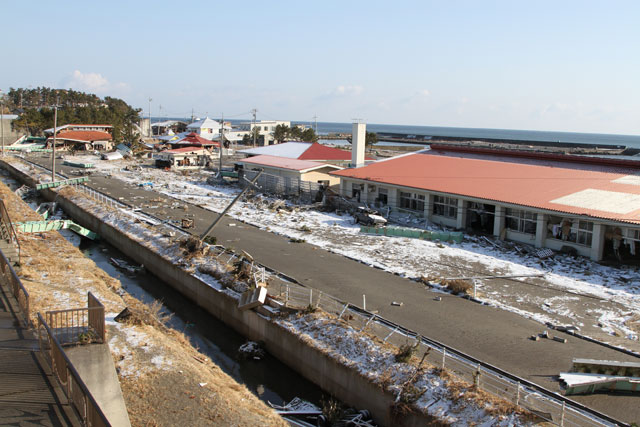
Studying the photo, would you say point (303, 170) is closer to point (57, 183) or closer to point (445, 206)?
point (445, 206)

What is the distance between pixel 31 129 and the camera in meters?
88.4

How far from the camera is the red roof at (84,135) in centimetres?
6956

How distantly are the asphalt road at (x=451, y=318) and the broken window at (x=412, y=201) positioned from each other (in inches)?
337

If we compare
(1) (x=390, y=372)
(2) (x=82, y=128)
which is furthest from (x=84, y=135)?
(1) (x=390, y=372)

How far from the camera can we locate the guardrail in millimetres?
10297

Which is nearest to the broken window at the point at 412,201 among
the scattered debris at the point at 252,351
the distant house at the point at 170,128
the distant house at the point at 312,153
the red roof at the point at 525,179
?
the red roof at the point at 525,179

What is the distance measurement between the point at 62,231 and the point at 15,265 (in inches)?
511

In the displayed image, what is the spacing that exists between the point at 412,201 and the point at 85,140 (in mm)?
55351

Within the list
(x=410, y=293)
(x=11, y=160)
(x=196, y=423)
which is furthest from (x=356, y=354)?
(x=11, y=160)

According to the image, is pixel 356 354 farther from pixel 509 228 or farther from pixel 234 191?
pixel 234 191

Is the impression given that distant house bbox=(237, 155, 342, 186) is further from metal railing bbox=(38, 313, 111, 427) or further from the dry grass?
metal railing bbox=(38, 313, 111, 427)

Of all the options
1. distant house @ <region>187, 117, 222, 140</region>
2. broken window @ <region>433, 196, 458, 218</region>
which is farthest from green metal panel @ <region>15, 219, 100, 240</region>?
distant house @ <region>187, 117, 222, 140</region>

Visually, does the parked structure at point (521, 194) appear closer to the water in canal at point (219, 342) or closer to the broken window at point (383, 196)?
the broken window at point (383, 196)

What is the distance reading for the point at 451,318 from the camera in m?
14.9
